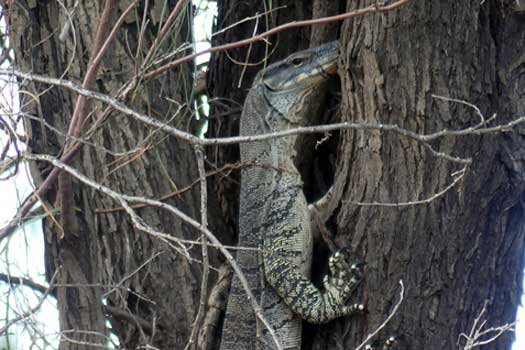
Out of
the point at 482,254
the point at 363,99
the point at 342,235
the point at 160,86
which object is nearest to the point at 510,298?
the point at 482,254

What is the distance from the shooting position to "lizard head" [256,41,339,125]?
5.13 metres

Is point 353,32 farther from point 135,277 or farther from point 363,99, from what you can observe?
point 135,277

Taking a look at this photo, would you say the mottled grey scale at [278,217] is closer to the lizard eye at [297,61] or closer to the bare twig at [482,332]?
the lizard eye at [297,61]

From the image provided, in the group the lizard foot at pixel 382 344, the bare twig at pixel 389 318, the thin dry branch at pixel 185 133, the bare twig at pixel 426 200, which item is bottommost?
the lizard foot at pixel 382 344

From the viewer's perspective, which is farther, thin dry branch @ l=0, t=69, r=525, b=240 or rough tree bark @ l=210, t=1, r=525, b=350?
rough tree bark @ l=210, t=1, r=525, b=350

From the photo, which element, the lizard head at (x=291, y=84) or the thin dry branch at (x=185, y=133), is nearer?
the thin dry branch at (x=185, y=133)

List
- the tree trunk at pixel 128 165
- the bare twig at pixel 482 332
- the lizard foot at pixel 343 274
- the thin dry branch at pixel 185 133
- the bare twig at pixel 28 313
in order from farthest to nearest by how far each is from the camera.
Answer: the tree trunk at pixel 128 165 → the lizard foot at pixel 343 274 → the bare twig at pixel 482 332 → the bare twig at pixel 28 313 → the thin dry branch at pixel 185 133

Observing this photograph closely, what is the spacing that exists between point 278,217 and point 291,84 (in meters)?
0.74

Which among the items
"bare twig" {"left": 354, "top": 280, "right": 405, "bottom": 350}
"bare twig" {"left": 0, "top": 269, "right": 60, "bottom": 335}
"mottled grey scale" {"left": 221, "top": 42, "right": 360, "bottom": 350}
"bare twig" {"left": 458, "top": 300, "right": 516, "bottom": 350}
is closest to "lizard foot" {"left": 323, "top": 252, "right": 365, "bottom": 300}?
"mottled grey scale" {"left": 221, "top": 42, "right": 360, "bottom": 350}

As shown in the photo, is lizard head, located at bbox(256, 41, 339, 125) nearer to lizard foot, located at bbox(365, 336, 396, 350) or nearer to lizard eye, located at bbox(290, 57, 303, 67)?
lizard eye, located at bbox(290, 57, 303, 67)

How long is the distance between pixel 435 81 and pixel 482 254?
0.77 m

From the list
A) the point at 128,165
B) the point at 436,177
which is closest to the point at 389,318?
the point at 436,177

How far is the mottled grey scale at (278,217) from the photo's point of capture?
15.8 ft

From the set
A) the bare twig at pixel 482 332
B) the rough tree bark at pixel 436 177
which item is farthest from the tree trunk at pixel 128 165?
the bare twig at pixel 482 332
